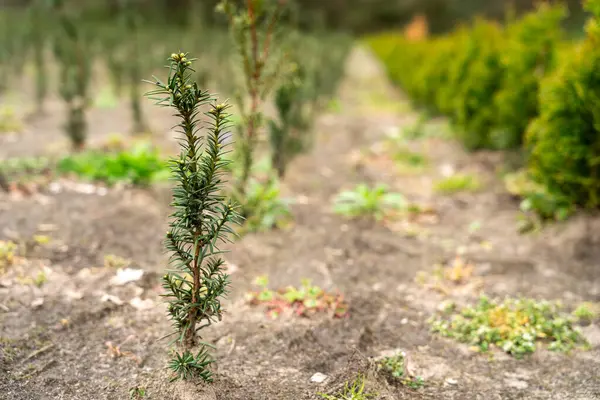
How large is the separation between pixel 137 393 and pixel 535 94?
5544 millimetres

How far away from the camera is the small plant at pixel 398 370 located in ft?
9.36

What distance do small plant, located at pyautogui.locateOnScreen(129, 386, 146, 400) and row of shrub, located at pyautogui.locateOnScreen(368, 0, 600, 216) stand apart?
4047mm

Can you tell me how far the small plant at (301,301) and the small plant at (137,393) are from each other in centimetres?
102

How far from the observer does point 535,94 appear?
243 inches

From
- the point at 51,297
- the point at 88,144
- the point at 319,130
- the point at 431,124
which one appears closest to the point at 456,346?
the point at 51,297

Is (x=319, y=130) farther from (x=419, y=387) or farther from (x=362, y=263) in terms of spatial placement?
(x=419, y=387)

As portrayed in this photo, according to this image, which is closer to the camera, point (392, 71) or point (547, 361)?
point (547, 361)

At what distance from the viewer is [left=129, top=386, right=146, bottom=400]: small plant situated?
2.57 metres

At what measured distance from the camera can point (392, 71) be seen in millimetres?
15898

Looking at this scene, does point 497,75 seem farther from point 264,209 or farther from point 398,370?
point 398,370

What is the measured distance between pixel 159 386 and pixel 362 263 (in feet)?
7.02

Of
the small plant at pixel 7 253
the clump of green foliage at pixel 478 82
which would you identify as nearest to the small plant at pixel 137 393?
the small plant at pixel 7 253

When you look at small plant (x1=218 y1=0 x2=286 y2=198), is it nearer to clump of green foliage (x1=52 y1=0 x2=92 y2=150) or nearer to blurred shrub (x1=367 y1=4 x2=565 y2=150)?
clump of green foliage (x1=52 y1=0 x2=92 y2=150)

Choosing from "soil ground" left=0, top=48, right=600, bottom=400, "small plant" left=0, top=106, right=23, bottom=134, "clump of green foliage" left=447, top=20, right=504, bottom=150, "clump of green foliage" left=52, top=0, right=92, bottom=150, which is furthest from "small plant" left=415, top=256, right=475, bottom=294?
"small plant" left=0, top=106, right=23, bottom=134
